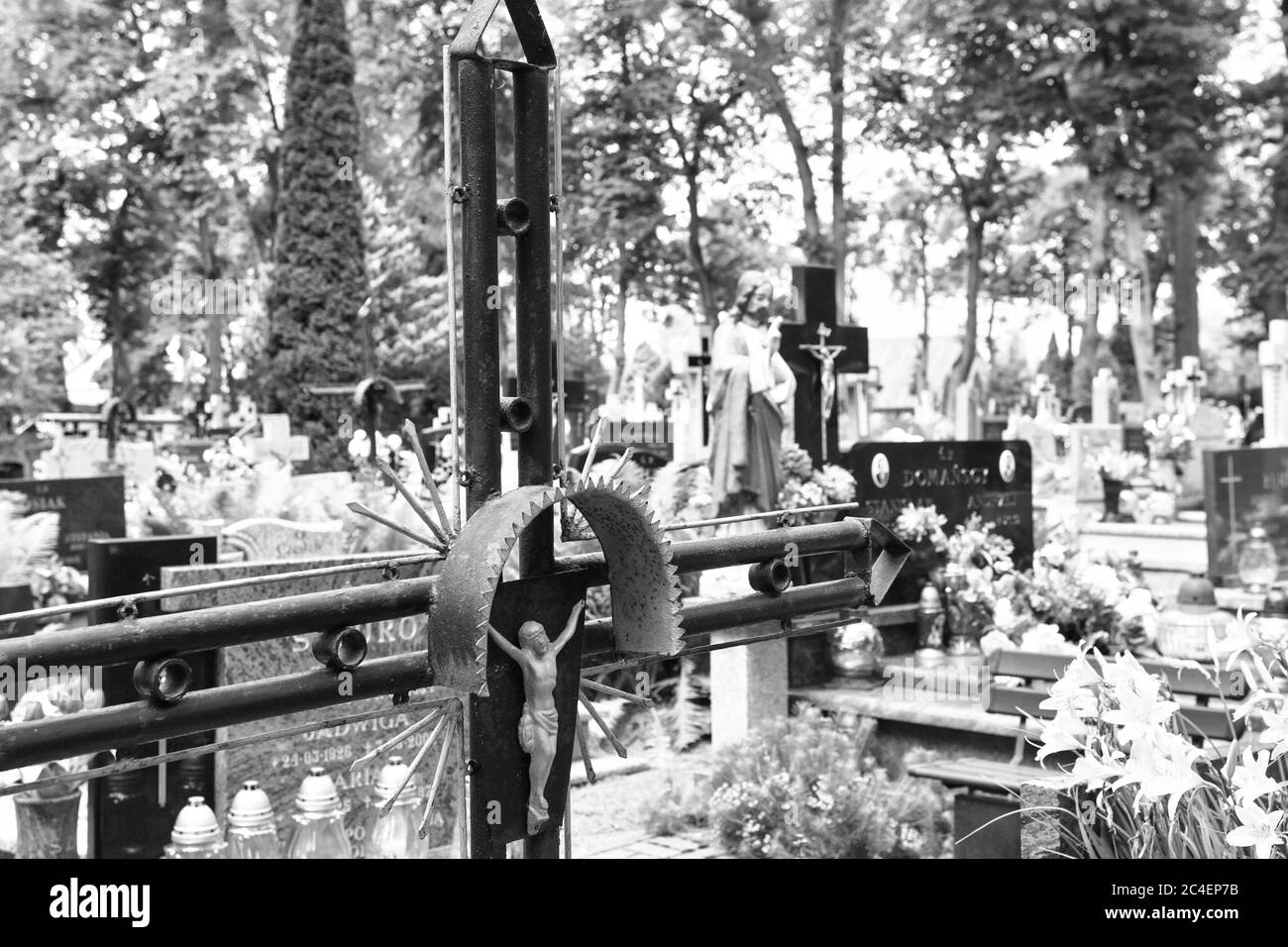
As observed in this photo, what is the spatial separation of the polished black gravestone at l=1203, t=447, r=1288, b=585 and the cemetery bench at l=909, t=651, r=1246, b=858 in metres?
5.76

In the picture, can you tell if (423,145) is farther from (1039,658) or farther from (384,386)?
(1039,658)

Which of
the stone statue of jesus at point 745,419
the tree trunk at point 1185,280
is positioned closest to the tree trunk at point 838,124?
the tree trunk at point 1185,280

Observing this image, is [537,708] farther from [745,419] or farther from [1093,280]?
[1093,280]

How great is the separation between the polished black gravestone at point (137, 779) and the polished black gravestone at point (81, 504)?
5.63 metres

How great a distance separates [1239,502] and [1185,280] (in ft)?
65.7

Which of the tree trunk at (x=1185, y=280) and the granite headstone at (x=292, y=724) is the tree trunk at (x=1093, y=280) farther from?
the granite headstone at (x=292, y=724)

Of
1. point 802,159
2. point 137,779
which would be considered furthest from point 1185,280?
point 137,779

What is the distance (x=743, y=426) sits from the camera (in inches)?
393

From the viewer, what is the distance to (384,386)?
16859 mm

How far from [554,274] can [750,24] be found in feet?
89.6

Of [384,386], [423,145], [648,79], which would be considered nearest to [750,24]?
[648,79]

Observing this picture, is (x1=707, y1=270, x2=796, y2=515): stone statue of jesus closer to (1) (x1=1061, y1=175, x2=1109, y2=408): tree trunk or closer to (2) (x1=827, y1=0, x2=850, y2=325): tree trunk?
(2) (x1=827, y1=0, x2=850, y2=325): tree trunk

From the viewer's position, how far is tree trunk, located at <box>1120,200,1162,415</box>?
25.6 meters

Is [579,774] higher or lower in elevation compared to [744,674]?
lower
